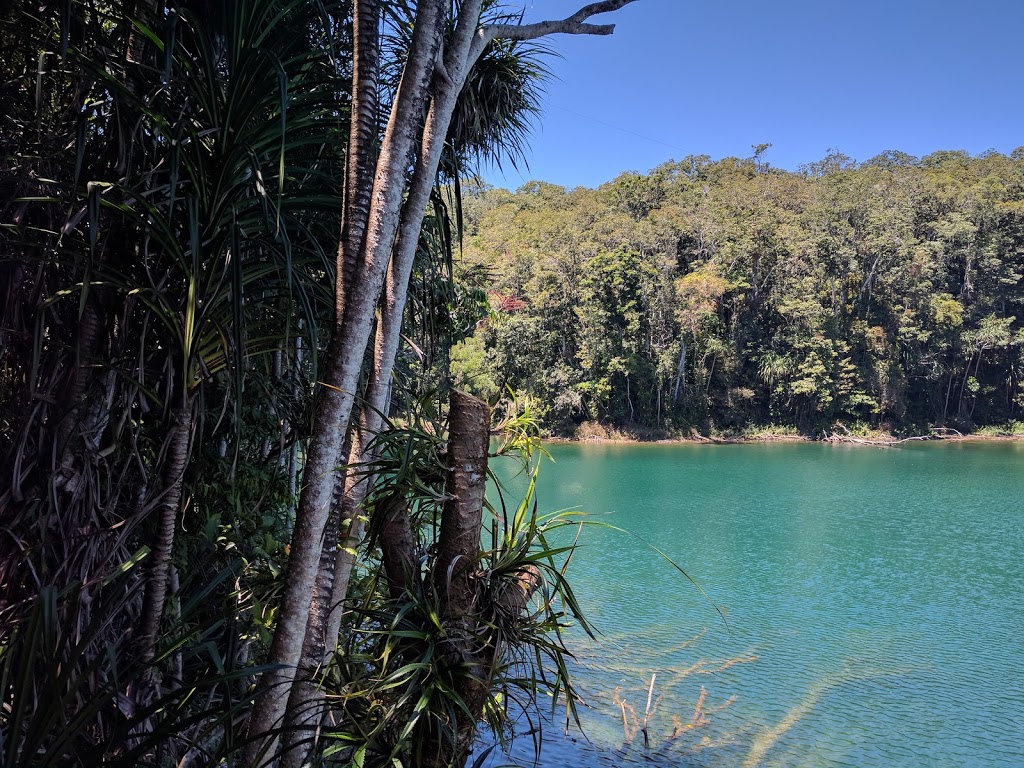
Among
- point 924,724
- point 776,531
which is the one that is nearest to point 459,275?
point 924,724

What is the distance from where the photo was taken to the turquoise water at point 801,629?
4.52 m

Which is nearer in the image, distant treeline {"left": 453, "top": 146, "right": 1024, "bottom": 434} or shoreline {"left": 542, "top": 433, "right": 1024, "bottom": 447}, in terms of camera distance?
distant treeline {"left": 453, "top": 146, "right": 1024, "bottom": 434}

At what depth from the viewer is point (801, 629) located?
6684 mm

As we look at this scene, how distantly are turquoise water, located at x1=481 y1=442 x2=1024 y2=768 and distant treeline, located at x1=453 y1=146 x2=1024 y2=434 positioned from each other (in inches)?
385

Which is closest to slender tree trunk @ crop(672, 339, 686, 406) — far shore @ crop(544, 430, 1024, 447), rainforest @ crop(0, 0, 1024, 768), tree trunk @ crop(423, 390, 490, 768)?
far shore @ crop(544, 430, 1024, 447)

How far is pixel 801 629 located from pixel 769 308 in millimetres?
20477

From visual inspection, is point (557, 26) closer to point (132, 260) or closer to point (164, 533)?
point (132, 260)

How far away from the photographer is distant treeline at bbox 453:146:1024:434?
23.5 metres

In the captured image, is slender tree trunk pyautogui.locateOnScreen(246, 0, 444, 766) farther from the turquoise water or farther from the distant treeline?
the distant treeline

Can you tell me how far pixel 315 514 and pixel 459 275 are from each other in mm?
4261

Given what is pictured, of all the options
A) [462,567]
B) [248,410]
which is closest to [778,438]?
[248,410]

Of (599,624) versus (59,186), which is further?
(599,624)

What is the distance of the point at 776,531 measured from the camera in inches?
431

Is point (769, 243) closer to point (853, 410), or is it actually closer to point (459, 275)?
point (853, 410)
